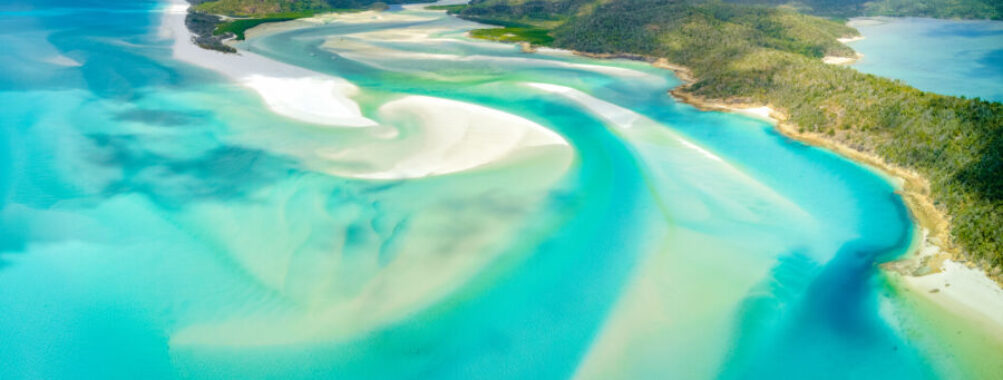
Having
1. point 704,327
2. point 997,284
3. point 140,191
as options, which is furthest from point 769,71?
point 140,191

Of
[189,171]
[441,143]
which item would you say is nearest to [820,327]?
[441,143]

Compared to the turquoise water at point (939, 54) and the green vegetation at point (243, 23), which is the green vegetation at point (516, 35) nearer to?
the green vegetation at point (243, 23)

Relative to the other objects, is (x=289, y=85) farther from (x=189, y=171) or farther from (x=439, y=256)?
(x=439, y=256)

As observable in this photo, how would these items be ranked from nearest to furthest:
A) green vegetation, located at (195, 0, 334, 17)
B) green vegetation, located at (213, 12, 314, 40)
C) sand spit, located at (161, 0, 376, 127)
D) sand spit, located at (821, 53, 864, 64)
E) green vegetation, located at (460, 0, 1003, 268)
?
green vegetation, located at (460, 0, 1003, 268), sand spit, located at (161, 0, 376, 127), sand spit, located at (821, 53, 864, 64), green vegetation, located at (213, 12, 314, 40), green vegetation, located at (195, 0, 334, 17)

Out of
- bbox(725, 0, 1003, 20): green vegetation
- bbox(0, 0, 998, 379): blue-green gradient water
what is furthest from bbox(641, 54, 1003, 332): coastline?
bbox(725, 0, 1003, 20): green vegetation

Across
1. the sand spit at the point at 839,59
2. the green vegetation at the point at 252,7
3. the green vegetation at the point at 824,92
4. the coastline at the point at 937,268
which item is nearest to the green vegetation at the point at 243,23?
the green vegetation at the point at 252,7

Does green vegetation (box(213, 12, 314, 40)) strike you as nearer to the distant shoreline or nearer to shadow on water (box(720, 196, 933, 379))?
shadow on water (box(720, 196, 933, 379))
